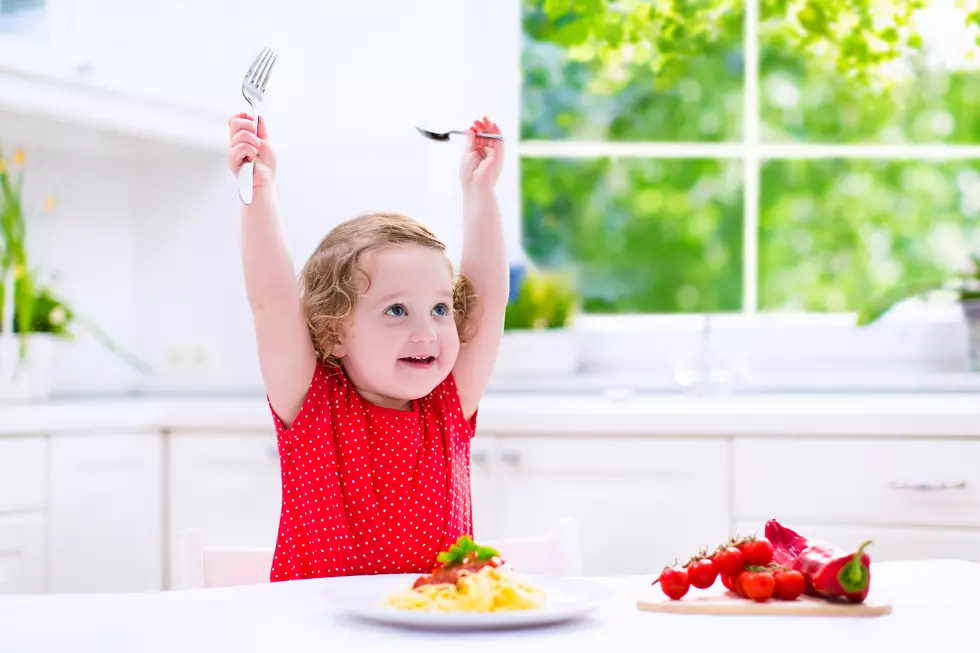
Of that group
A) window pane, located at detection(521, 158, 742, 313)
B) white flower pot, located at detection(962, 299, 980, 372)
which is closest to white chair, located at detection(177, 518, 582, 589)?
white flower pot, located at detection(962, 299, 980, 372)

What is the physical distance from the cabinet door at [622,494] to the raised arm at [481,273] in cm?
74

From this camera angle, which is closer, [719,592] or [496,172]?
[719,592]

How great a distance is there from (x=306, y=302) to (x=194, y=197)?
5.34 feet

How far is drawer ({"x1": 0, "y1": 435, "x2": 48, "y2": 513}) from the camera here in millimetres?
2074

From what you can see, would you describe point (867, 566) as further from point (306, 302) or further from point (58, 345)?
point (58, 345)

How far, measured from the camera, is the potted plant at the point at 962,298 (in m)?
2.58

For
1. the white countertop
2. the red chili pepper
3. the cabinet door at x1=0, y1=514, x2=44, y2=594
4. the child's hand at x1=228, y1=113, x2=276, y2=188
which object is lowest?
the cabinet door at x1=0, y1=514, x2=44, y2=594

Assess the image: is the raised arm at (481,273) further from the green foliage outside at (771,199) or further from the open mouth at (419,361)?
the green foliage outside at (771,199)

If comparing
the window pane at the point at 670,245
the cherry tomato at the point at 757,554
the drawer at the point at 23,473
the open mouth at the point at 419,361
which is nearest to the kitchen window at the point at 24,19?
the drawer at the point at 23,473

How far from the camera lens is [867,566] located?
83cm

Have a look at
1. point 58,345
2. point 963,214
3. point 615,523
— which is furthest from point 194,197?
point 963,214

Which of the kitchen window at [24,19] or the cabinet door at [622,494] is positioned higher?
the kitchen window at [24,19]

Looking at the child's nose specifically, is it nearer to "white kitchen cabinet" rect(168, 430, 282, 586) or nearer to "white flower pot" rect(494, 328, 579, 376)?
"white kitchen cabinet" rect(168, 430, 282, 586)

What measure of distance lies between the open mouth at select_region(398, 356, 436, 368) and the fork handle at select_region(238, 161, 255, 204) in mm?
288
